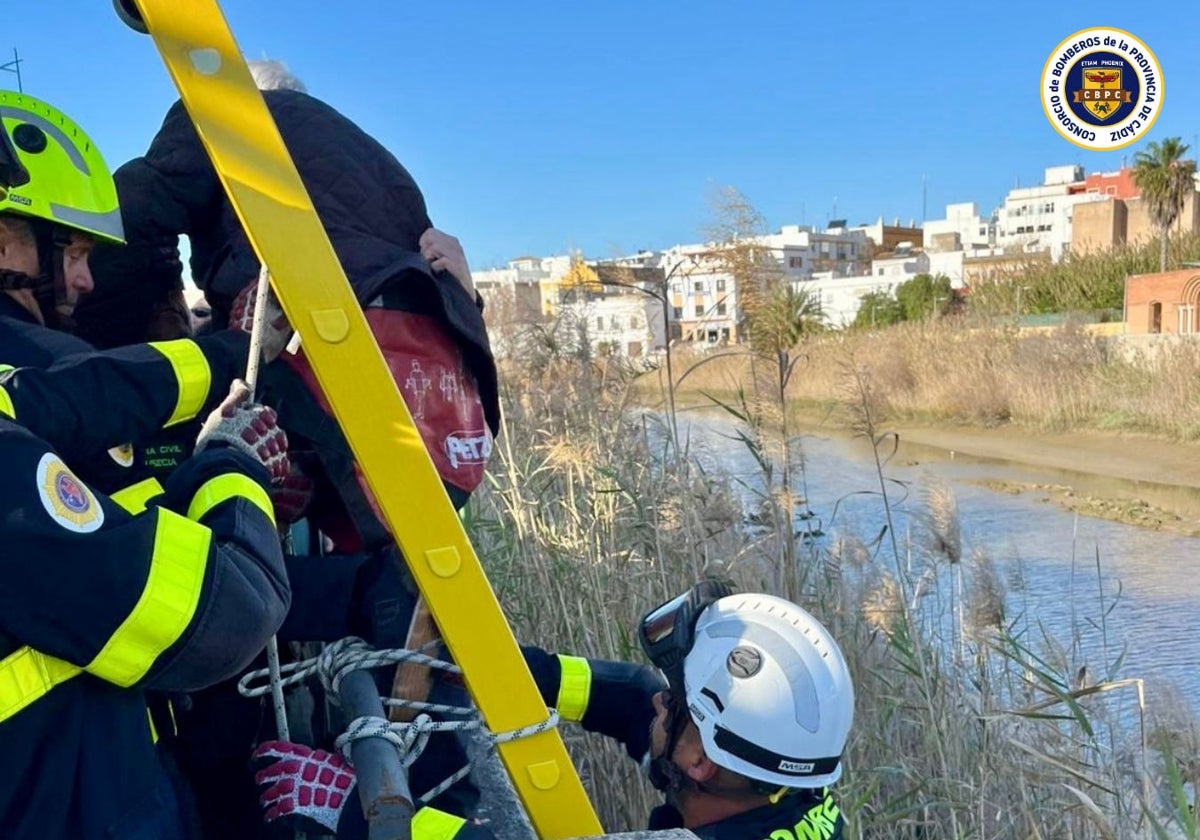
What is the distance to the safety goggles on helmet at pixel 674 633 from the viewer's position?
90.6 inches

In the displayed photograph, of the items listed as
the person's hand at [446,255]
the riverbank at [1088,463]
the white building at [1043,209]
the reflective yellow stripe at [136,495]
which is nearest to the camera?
the reflective yellow stripe at [136,495]

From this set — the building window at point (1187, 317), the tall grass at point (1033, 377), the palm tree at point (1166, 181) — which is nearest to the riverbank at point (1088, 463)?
the tall grass at point (1033, 377)

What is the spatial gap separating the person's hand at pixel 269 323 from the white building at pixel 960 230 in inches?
3764

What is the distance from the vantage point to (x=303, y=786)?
1.87 m

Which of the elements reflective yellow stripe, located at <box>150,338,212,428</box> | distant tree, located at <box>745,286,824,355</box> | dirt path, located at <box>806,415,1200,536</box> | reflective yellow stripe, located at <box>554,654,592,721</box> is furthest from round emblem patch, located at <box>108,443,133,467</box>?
dirt path, located at <box>806,415,1200,536</box>

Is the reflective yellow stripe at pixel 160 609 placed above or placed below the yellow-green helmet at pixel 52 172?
A: below

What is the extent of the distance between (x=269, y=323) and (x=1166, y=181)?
45.0 metres

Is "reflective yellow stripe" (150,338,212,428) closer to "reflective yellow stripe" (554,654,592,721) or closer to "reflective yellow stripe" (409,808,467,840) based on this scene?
"reflective yellow stripe" (409,808,467,840)

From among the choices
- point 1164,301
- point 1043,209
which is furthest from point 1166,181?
point 1043,209

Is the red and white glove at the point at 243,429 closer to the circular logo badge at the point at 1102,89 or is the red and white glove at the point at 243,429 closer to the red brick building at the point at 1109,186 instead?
the circular logo badge at the point at 1102,89

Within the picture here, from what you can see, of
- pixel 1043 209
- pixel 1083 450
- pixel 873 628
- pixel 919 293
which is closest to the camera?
pixel 873 628

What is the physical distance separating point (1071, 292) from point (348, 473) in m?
34.6

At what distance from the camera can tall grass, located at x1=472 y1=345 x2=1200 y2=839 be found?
3219 millimetres

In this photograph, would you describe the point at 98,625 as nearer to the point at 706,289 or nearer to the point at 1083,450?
the point at 706,289
